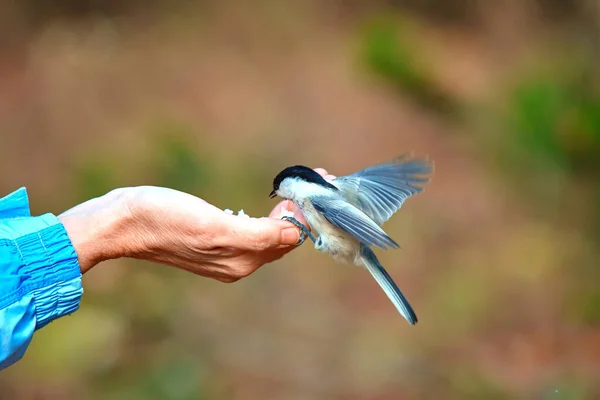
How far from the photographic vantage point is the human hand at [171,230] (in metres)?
1.39

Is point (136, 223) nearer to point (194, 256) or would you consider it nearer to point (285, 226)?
point (194, 256)

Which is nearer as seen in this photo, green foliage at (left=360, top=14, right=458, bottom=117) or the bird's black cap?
the bird's black cap

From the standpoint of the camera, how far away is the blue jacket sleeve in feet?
3.73

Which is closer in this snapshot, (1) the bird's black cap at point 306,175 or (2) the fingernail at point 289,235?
(2) the fingernail at point 289,235

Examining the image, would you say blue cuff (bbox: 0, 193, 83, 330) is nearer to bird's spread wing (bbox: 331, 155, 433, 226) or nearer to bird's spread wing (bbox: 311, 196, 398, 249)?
bird's spread wing (bbox: 311, 196, 398, 249)

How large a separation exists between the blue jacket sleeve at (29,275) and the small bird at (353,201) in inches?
21.7

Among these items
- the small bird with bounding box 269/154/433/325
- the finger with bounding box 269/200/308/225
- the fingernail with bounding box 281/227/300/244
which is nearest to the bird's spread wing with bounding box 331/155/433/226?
the small bird with bounding box 269/154/433/325

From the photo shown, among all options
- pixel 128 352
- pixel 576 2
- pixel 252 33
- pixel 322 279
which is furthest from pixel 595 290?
pixel 252 33

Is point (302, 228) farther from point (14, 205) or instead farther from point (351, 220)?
point (14, 205)

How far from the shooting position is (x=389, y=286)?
5.50 feet

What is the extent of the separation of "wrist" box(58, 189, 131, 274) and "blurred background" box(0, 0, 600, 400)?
3.60 ft

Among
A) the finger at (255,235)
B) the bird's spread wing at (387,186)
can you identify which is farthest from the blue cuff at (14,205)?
the bird's spread wing at (387,186)

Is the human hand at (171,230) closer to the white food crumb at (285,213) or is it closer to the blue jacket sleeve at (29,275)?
the blue jacket sleeve at (29,275)

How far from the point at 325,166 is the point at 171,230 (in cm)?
306
